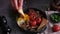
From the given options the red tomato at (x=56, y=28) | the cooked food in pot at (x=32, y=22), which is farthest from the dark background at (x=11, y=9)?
the red tomato at (x=56, y=28)

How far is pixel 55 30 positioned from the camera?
3.51 ft

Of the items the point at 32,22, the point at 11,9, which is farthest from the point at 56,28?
the point at 11,9

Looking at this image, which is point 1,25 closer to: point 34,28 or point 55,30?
point 34,28

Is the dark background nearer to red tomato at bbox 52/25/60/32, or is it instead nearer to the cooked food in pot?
the cooked food in pot

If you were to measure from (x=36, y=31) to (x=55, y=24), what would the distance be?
13 centimetres

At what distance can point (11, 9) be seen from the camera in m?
1.15

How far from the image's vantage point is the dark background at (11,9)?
1072mm

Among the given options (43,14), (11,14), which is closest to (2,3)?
(11,14)

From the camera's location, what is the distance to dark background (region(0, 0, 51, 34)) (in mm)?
1072

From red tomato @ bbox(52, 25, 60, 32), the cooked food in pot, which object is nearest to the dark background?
the cooked food in pot

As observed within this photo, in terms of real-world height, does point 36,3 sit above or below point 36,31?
above

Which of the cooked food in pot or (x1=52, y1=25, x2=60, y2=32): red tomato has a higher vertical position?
the cooked food in pot

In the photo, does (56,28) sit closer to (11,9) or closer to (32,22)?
(32,22)

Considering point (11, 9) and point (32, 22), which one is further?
point (11, 9)
